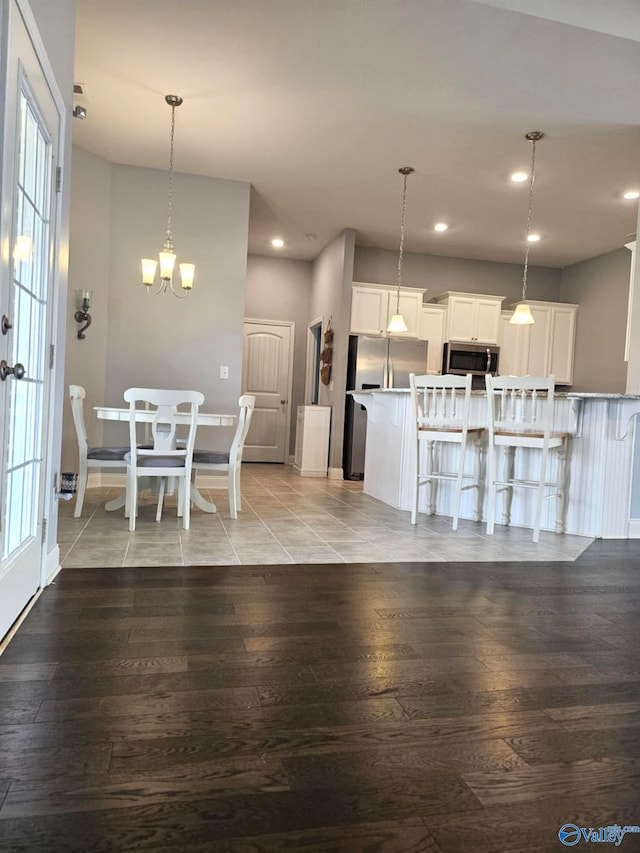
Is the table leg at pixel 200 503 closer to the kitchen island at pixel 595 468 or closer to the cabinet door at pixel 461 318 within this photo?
the kitchen island at pixel 595 468

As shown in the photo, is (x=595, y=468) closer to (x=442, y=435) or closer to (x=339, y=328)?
(x=442, y=435)

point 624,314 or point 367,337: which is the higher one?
point 624,314

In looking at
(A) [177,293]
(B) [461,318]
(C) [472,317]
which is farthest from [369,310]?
(A) [177,293]

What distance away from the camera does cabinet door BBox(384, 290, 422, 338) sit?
6.98m

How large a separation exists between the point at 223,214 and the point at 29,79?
12.4 ft

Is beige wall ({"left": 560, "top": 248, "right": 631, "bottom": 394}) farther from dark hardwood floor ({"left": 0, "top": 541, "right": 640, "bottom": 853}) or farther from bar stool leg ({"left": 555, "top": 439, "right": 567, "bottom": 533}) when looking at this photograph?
dark hardwood floor ({"left": 0, "top": 541, "right": 640, "bottom": 853})

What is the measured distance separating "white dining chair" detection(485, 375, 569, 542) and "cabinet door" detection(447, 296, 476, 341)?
3.19 m

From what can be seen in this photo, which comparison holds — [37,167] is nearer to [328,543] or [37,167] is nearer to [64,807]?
[64,807]

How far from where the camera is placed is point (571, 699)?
1579 mm

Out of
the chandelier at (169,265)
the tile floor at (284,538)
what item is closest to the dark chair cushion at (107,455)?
the tile floor at (284,538)

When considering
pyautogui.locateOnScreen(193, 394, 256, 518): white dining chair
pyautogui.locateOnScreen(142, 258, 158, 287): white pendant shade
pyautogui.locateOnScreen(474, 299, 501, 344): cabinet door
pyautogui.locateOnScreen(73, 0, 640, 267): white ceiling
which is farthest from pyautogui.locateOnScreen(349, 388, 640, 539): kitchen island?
pyautogui.locateOnScreen(474, 299, 501, 344): cabinet door

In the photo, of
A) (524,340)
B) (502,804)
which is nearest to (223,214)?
(524,340)

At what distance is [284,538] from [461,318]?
191 inches

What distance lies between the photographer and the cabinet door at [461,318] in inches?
285
